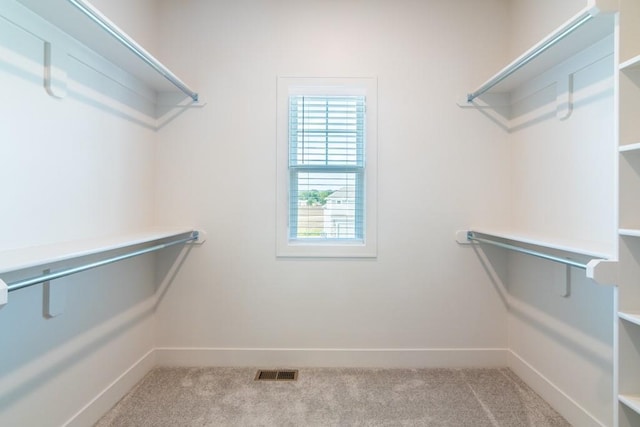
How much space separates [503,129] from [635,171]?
1135 mm

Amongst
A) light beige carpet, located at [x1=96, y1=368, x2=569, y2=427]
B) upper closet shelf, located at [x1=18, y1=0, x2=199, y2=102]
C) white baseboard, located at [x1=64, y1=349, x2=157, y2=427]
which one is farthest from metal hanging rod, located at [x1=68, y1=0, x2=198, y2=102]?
light beige carpet, located at [x1=96, y1=368, x2=569, y2=427]

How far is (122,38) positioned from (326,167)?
1.33m

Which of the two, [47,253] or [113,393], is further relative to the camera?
[113,393]

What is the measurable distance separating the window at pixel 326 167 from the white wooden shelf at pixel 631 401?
4.41 feet

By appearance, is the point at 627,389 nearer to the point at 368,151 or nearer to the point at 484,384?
the point at 484,384

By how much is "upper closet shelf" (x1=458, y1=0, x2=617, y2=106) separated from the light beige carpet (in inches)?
73.4

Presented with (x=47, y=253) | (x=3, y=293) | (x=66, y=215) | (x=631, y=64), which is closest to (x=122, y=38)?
(x=66, y=215)

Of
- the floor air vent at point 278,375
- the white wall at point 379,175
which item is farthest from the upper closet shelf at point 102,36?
the floor air vent at point 278,375

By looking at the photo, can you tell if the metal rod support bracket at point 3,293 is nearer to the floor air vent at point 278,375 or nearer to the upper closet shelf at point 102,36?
the upper closet shelf at point 102,36

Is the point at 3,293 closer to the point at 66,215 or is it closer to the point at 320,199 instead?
the point at 66,215

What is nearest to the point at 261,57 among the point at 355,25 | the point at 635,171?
the point at 355,25

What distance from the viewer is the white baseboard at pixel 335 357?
2.18 meters

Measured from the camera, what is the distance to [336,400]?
5.97 feet

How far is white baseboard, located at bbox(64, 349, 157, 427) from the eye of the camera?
1551 millimetres
